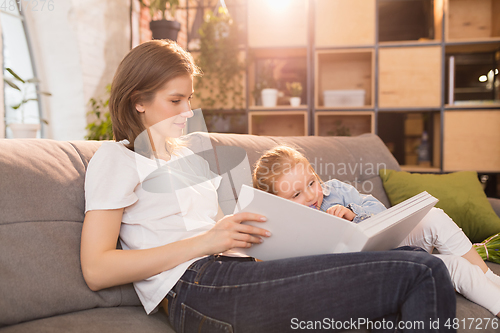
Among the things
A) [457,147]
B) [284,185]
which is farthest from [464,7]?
[284,185]

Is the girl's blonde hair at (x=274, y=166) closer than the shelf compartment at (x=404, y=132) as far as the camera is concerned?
Yes

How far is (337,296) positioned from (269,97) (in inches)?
96.7

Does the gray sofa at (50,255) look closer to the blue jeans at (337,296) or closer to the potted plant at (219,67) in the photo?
the blue jeans at (337,296)

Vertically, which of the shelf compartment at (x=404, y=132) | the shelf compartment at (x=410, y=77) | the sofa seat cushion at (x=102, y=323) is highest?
the shelf compartment at (x=410, y=77)

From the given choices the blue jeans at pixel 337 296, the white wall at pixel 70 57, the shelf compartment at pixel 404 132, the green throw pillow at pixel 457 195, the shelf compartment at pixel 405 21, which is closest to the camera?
the blue jeans at pixel 337 296

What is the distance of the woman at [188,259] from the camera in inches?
31.3

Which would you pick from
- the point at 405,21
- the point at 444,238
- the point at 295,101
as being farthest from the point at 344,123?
the point at 444,238

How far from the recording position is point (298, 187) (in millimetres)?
1206

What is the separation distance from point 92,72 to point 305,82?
1.75 metres

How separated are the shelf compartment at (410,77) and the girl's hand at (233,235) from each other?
96.9 inches

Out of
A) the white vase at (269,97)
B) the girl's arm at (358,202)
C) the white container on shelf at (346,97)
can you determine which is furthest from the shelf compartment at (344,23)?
the girl's arm at (358,202)

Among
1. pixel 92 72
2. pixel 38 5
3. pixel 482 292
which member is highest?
pixel 38 5

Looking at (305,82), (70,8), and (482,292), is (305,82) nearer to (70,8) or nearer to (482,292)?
(70,8)

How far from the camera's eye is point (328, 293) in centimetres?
80
